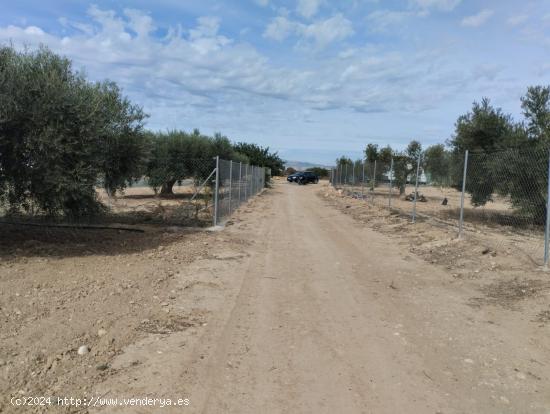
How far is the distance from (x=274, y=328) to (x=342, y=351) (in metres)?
0.98

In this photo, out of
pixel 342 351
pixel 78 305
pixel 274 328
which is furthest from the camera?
pixel 78 305

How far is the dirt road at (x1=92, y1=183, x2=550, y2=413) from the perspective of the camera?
4.30 meters

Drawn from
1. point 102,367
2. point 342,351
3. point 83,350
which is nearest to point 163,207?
point 83,350

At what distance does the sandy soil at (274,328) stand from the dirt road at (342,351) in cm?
2

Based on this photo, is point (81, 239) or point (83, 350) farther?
point (81, 239)

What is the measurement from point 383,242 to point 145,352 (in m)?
9.63

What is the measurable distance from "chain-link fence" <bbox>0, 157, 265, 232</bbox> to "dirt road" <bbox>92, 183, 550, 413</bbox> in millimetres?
4355

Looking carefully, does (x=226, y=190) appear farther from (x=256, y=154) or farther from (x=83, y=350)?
(x=256, y=154)

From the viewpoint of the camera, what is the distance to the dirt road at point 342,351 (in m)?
4.30

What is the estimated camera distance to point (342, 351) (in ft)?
17.6

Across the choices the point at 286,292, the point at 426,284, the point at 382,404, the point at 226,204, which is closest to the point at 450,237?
the point at 426,284

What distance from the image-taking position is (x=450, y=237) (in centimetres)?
1300

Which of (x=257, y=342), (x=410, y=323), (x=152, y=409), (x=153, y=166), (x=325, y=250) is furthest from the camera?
(x=153, y=166)

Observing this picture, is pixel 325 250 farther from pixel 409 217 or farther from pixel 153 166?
pixel 153 166
